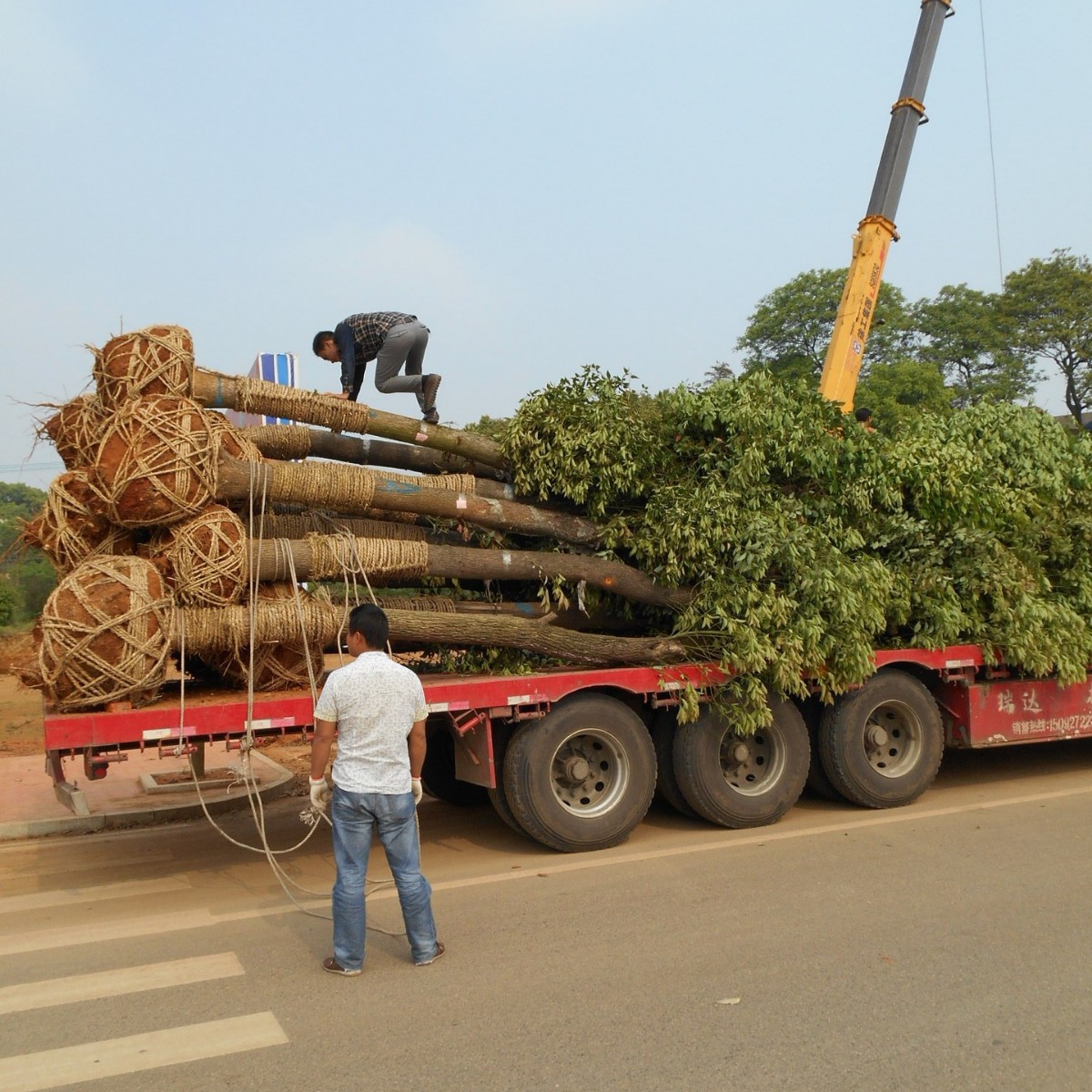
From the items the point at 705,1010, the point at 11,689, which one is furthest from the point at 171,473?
the point at 11,689

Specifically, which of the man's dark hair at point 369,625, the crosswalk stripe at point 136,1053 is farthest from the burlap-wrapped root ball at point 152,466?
the crosswalk stripe at point 136,1053

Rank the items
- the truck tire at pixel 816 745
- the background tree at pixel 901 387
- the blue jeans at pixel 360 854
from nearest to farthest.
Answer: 1. the blue jeans at pixel 360 854
2. the truck tire at pixel 816 745
3. the background tree at pixel 901 387

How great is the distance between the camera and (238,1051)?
4.35m

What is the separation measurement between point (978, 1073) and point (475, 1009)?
2030 millimetres

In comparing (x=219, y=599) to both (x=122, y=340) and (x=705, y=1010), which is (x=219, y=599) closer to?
(x=122, y=340)

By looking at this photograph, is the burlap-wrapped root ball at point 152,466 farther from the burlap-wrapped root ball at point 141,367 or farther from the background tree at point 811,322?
the background tree at point 811,322

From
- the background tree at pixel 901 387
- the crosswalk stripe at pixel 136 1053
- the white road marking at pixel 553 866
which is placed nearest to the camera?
the crosswalk stripe at pixel 136 1053

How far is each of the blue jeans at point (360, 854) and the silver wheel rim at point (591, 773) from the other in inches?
94.6

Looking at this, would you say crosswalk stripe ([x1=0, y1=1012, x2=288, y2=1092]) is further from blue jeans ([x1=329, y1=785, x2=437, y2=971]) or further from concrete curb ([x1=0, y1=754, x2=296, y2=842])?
concrete curb ([x1=0, y1=754, x2=296, y2=842])

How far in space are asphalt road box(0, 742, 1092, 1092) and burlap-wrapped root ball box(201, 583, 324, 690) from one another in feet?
4.18

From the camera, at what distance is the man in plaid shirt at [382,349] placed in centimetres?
880

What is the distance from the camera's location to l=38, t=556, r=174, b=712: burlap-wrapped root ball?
20.3 ft

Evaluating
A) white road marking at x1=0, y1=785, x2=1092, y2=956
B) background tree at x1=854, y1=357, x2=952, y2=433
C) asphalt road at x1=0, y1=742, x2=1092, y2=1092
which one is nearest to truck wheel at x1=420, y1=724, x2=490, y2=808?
asphalt road at x1=0, y1=742, x2=1092, y2=1092

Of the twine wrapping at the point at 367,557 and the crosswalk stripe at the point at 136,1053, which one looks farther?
the twine wrapping at the point at 367,557
